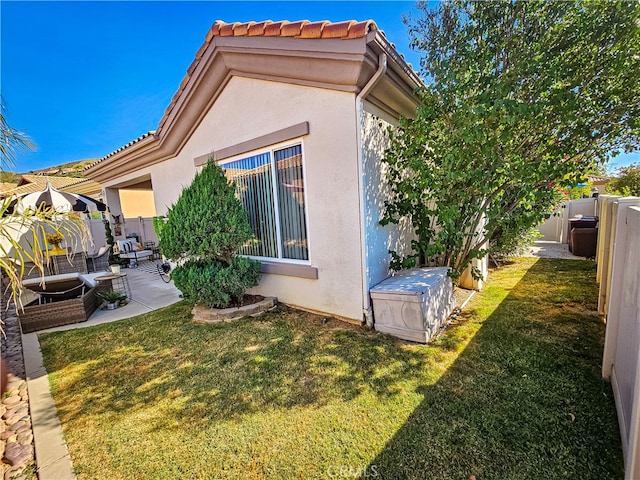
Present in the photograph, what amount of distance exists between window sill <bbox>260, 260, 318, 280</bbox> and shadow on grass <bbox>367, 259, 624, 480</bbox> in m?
2.66

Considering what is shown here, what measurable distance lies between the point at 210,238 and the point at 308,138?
8.81ft

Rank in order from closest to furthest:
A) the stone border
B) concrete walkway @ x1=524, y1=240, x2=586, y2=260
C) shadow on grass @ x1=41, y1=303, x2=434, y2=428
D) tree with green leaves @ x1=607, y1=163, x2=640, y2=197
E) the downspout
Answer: shadow on grass @ x1=41, y1=303, x2=434, y2=428, the downspout, the stone border, concrete walkway @ x1=524, y1=240, x2=586, y2=260, tree with green leaves @ x1=607, y1=163, x2=640, y2=197

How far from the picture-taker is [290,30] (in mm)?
4527

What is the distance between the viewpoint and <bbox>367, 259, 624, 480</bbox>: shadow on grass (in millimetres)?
2223

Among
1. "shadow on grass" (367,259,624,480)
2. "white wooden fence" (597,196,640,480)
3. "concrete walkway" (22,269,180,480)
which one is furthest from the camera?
"concrete walkway" (22,269,180,480)

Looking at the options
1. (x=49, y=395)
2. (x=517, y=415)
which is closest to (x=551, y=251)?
(x=517, y=415)

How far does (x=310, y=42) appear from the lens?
173 inches

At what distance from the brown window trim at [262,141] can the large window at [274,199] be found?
0.69ft

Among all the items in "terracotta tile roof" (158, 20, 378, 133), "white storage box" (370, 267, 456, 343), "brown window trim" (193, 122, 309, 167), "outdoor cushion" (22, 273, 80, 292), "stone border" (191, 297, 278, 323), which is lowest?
"stone border" (191, 297, 278, 323)

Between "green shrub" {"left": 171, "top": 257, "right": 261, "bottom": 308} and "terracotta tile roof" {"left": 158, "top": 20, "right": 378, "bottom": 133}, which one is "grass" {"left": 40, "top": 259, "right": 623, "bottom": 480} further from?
"terracotta tile roof" {"left": 158, "top": 20, "right": 378, "bottom": 133}

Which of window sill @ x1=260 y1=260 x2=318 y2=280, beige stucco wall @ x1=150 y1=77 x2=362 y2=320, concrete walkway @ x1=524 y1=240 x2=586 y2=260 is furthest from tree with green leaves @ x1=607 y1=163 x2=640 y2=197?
window sill @ x1=260 y1=260 x2=318 y2=280

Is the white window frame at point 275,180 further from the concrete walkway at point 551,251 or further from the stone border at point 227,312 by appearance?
the concrete walkway at point 551,251

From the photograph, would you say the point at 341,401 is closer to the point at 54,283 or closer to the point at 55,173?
the point at 54,283

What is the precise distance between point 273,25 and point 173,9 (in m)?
3.75
